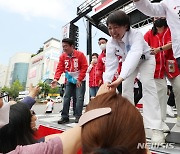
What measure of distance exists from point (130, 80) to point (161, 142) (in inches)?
22.3

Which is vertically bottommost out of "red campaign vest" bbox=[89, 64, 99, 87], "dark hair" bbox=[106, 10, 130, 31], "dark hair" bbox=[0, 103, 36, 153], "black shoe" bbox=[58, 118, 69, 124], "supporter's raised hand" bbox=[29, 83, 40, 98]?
"black shoe" bbox=[58, 118, 69, 124]

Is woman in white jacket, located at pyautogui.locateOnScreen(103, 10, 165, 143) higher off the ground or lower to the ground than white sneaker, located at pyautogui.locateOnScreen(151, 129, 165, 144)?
higher

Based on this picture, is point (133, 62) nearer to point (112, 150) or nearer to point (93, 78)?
point (112, 150)

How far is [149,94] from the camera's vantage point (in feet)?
5.07

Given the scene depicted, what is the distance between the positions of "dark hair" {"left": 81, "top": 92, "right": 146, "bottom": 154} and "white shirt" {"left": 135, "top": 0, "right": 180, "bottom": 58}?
3.66 feet

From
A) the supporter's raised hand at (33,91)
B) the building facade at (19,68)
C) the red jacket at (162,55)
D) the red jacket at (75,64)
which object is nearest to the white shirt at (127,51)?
the red jacket at (162,55)

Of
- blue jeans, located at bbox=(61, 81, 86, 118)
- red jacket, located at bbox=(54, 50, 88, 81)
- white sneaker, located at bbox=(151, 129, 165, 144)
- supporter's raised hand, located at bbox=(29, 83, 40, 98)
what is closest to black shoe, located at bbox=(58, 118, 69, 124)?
blue jeans, located at bbox=(61, 81, 86, 118)

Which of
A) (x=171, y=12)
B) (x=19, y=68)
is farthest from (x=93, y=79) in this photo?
(x=19, y=68)

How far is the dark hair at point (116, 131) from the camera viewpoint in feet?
1.51

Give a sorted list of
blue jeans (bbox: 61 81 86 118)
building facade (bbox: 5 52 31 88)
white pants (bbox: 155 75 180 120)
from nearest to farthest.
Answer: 1. white pants (bbox: 155 75 180 120)
2. blue jeans (bbox: 61 81 86 118)
3. building facade (bbox: 5 52 31 88)

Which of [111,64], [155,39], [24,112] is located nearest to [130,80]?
[111,64]

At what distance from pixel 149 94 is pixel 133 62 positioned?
31 cm

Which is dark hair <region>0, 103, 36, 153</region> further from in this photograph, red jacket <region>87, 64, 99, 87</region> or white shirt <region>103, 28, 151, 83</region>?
red jacket <region>87, 64, 99, 87</region>

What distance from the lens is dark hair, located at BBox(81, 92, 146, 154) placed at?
0.46 m
